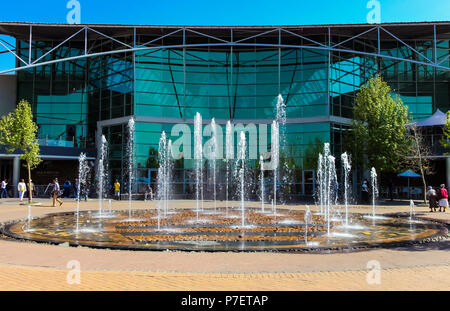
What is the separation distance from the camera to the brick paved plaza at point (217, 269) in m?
5.67

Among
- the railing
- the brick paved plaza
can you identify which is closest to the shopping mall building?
the railing

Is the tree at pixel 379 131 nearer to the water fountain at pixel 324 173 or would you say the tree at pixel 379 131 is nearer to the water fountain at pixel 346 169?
the water fountain at pixel 346 169

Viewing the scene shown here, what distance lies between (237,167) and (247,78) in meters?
7.74

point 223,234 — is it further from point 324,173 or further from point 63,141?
point 63,141

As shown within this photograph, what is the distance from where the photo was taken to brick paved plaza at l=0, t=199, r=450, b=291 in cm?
567

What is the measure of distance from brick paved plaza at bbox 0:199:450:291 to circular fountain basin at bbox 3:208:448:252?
66cm

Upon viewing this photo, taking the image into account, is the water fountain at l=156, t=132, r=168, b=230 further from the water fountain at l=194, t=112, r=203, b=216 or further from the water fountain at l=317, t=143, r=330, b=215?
the water fountain at l=317, t=143, r=330, b=215

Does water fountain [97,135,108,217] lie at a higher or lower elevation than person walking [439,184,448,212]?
higher

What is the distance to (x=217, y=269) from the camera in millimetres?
6816

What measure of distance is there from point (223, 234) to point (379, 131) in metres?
19.5

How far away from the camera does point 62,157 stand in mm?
33125

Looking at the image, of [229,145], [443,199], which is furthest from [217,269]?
[229,145]

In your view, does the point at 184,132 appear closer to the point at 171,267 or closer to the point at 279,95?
the point at 279,95
